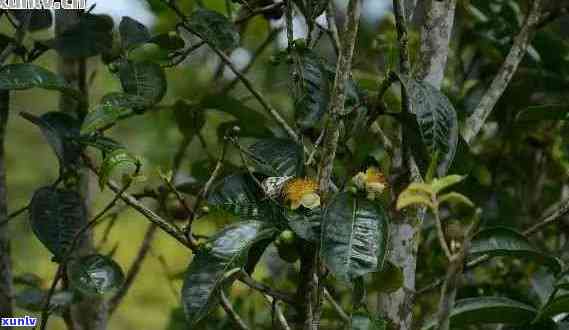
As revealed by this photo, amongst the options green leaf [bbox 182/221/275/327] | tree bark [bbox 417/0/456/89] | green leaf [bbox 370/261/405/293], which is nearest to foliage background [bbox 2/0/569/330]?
tree bark [bbox 417/0/456/89]

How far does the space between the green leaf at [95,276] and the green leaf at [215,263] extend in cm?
21

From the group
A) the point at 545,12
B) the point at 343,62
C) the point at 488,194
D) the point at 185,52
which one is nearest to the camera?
the point at 343,62

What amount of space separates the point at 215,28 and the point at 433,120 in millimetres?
326

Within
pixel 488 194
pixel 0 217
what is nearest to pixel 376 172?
pixel 0 217

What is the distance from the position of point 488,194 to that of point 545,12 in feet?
1.25

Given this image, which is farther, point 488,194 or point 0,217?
point 488,194

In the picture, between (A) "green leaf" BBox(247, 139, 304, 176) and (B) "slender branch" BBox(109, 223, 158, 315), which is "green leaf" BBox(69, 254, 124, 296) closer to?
(A) "green leaf" BBox(247, 139, 304, 176)

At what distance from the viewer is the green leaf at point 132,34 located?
108cm

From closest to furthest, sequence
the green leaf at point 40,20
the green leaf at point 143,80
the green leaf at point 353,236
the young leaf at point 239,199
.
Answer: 1. the green leaf at point 353,236
2. the young leaf at point 239,199
3. the green leaf at point 143,80
4. the green leaf at point 40,20

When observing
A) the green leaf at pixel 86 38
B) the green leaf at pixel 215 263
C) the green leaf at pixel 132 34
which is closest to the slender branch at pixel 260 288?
the green leaf at pixel 215 263

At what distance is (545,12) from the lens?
143 centimetres

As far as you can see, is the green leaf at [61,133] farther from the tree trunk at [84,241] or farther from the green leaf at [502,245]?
the green leaf at [502,245]

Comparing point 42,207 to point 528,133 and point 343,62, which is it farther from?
point 528,133

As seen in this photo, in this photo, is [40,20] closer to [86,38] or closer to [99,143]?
[86,38]
